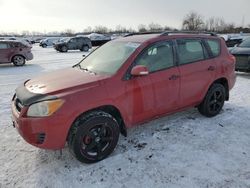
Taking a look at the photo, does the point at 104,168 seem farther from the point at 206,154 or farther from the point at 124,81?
the point at 206,154

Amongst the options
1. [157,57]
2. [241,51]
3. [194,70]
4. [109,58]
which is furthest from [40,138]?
[241,51]

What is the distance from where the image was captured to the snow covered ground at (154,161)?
3240mm

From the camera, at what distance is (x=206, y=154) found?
3818mm

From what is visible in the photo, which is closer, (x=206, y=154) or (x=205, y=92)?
(x=206, y=154)

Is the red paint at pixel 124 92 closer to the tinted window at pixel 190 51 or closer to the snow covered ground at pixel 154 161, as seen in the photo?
the tinted window at pixel 190 51

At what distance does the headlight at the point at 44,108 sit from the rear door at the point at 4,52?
1248cm

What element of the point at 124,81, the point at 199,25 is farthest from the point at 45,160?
the point at 199,25

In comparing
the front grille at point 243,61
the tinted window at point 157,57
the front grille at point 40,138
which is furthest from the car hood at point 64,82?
the front grille at point 243,61

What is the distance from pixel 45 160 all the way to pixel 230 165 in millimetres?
2573

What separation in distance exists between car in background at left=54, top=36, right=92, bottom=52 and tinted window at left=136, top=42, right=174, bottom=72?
75.3 ft

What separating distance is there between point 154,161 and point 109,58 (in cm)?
182

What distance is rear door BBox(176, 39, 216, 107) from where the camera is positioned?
4.57 metres

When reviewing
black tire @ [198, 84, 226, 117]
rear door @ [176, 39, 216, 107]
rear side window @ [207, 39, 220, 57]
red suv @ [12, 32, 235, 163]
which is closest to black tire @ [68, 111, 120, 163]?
red suv @ [12, 32, 235, 163]

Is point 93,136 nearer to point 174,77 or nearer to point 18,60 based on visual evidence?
point 174,77
